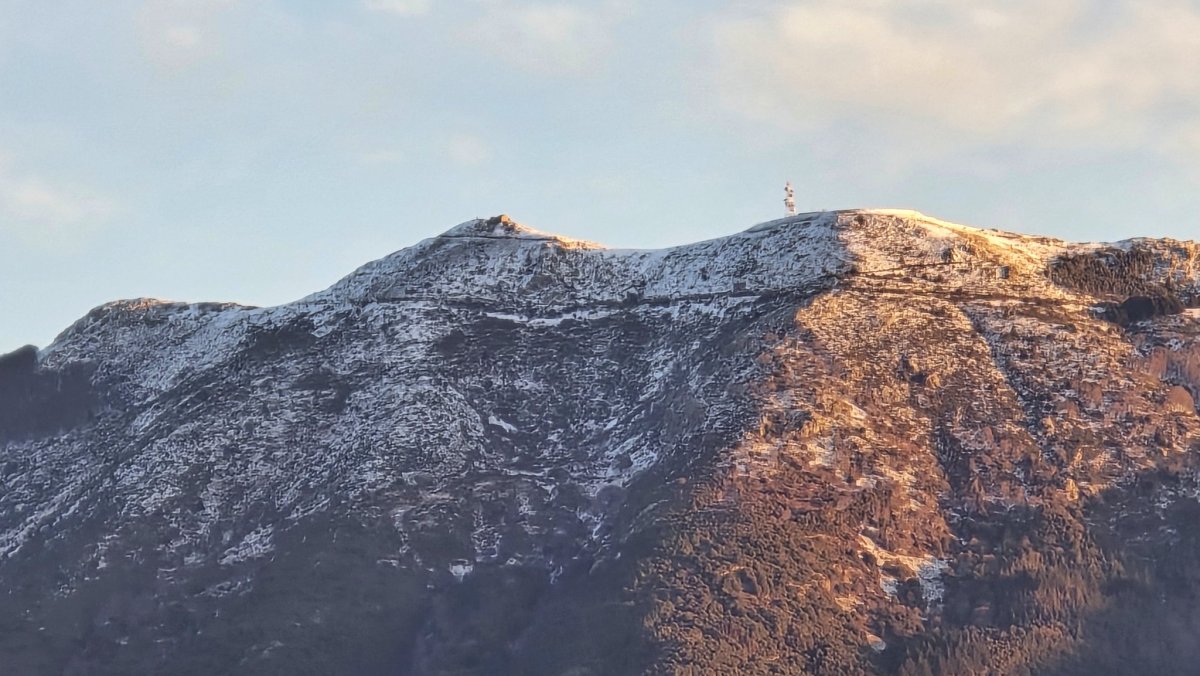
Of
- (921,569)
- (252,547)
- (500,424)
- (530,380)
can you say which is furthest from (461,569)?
(921,569)

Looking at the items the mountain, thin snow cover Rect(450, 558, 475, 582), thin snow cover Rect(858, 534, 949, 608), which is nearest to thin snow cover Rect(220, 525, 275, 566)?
the mountain

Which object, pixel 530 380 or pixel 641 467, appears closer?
pixel 641 467

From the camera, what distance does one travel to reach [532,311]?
162500mm

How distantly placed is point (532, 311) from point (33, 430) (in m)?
39.8

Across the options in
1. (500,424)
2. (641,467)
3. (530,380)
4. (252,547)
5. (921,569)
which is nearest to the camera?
(921,569)

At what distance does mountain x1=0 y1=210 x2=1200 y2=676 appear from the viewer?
128m

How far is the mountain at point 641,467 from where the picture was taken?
128 m

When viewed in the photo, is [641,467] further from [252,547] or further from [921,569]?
[252,547]

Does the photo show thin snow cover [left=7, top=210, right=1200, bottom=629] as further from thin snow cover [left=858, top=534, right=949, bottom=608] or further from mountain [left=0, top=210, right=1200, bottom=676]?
mountain [left=0, top=210, right=1200, bottom=676]

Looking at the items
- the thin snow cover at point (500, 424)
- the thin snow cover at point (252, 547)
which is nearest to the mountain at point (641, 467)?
the thin snow cover at point (500, 424)

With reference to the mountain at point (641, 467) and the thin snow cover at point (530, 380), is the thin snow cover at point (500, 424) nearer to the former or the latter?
the mountain at point (641, 467)

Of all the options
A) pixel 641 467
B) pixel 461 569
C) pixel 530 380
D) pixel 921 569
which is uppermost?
pixel 530 380

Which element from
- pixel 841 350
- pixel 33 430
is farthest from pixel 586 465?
pixel 33 430

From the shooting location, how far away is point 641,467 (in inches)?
5615
